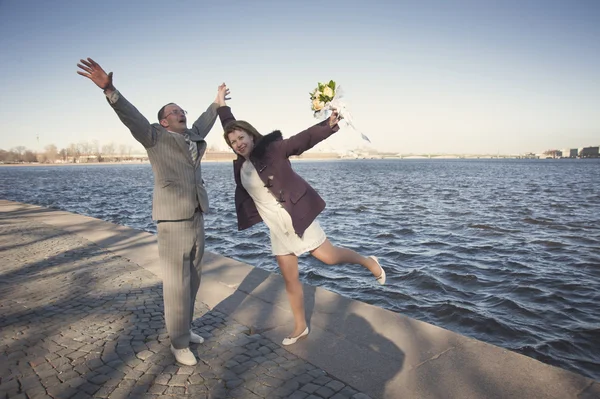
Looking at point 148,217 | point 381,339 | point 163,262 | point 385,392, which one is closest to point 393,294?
Answer: point 381,339

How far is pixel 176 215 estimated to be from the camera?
3016 mm

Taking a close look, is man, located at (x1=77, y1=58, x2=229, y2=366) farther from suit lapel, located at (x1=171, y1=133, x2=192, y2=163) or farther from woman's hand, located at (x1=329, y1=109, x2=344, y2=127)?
woman's hand, located at (x1=329, y1=109, x2=344, y2=127)

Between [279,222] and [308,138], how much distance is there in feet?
2.52

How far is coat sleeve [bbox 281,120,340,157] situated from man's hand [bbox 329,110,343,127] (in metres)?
0.03

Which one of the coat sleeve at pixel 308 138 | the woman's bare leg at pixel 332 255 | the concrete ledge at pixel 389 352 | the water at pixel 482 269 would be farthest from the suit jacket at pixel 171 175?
the water at pixel 482 269

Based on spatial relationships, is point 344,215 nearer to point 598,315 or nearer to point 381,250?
point 381,250

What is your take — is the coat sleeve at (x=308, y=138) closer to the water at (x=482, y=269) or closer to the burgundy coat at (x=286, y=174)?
the burgundy coat at (x=286, y=174)

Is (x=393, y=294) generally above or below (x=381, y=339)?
below

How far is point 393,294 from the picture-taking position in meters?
7.06

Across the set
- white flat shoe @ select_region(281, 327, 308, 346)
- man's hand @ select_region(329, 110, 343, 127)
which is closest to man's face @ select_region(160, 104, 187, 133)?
man's hand @ select_region(329, 110, 343, 127)

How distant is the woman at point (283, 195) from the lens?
313 cm

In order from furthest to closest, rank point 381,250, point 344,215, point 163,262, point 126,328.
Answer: point 344,215 < point 381,250 < point 126,328 < point 163,262

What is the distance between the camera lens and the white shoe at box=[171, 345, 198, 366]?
3117 millimetres

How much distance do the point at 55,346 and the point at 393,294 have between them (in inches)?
210
